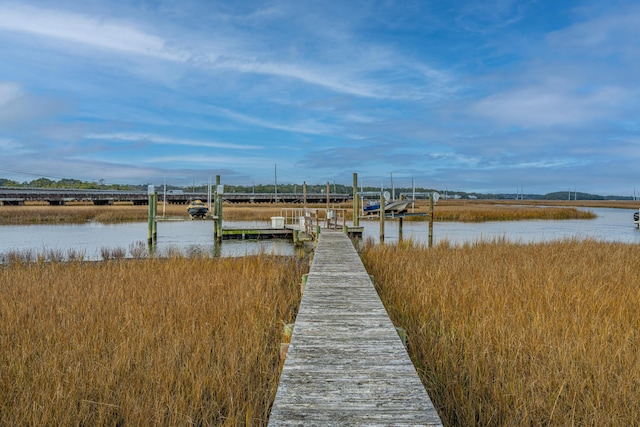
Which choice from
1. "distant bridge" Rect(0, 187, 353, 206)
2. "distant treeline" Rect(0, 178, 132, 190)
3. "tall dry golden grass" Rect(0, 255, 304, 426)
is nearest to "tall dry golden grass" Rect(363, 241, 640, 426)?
"tall dry golden grass" Rect(0, 255, 304, 426)

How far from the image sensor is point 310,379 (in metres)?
3.37

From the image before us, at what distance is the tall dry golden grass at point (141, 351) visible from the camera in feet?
12.6

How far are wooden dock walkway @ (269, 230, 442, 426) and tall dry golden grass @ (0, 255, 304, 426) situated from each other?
610 mm

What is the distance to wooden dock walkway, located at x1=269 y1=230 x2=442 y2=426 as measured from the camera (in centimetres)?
284

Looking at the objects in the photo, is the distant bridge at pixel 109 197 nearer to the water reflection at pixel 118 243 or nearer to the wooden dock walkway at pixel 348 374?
the water reflection at pixel 118 243

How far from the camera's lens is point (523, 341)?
5090 mm

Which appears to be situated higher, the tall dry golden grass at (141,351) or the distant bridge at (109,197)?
the distant bridge at (109,197)

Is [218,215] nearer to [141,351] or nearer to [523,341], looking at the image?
[141,351]

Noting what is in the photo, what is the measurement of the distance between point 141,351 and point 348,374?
285cm

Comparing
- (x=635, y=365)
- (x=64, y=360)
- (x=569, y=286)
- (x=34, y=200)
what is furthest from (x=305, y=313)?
(x=34, y=200)

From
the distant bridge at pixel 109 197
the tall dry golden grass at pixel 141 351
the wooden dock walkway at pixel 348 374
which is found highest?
the distant bridge at pixel 109 197

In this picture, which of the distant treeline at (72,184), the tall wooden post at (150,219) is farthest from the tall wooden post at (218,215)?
the distant treeline at (72,184)

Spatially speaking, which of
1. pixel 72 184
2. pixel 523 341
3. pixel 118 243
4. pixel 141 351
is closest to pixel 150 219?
pixel 118 243

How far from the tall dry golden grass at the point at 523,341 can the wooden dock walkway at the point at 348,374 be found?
0.76 m
